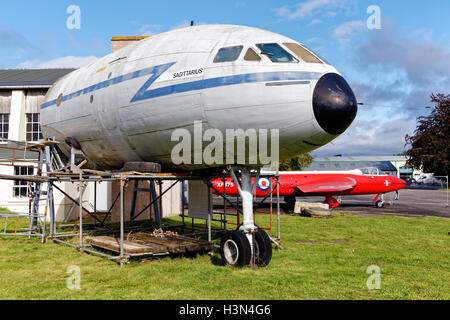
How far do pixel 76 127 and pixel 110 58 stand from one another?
6.80 ft

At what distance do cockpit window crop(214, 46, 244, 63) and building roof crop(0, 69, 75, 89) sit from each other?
18615 millimetres

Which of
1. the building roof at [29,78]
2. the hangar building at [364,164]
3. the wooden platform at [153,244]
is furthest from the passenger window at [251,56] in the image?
the hangar building at [364,164]

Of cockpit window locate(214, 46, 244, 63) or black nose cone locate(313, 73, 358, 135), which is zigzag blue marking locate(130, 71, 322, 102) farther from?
cockpit window locate(214, 46, 244, 63)

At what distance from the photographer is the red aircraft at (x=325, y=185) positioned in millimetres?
23531

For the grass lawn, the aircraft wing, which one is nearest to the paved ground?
the aircraft wing

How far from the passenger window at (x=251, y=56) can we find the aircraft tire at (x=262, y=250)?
3718mm

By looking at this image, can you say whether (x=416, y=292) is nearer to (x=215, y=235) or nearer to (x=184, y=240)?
(x=184, y=240)

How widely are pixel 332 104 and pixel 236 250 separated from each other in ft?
11.9

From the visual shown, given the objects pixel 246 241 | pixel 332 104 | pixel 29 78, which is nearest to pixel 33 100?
pixel 29 78

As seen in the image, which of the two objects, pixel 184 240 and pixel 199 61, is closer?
pixel 199 61

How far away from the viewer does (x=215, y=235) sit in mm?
13508

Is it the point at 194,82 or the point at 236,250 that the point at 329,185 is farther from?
the point at 194,82

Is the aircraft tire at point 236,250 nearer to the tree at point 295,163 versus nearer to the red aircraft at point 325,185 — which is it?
the red aircraft at point 325,185
